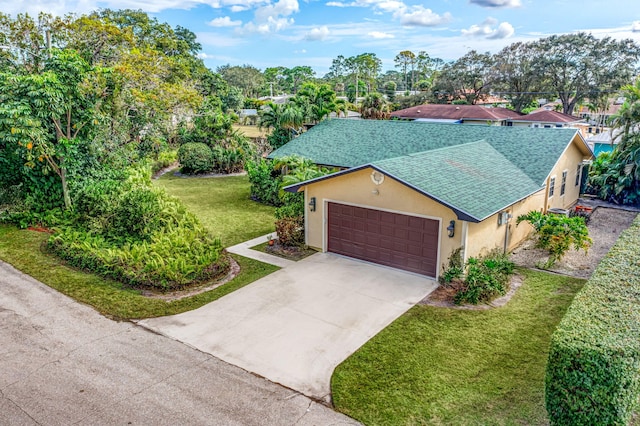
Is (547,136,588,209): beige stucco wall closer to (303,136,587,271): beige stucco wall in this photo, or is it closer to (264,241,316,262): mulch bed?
(303,136,587,271): beige stucco wall

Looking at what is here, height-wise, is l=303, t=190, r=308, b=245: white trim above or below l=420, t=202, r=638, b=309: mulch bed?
above

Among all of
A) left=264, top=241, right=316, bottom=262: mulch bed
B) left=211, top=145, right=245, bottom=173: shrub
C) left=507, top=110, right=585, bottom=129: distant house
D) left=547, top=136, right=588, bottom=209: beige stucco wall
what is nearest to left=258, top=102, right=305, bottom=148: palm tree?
left=211, top=145, right=245, bottom=173: shrub

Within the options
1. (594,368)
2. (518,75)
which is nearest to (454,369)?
(594,368)

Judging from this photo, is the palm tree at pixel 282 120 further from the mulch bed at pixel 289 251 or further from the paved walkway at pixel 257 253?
the mulch bed at pixel 289 251

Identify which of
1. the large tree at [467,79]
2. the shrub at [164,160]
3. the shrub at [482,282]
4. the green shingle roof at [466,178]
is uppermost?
the large tree at [467,79]

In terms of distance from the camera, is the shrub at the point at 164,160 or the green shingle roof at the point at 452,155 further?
the shrub at the point at 164,160

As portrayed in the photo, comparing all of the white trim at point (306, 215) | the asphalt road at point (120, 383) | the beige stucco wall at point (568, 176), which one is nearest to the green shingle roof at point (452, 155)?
the white trim at point (306, 215)

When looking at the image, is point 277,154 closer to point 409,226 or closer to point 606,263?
point 409,226
